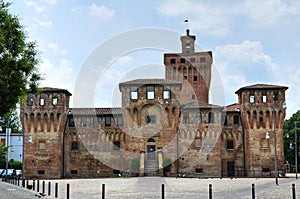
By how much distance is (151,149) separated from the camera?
55.3m

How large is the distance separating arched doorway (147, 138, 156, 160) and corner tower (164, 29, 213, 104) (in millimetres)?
17651

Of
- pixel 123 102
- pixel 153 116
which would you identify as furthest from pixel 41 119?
pixel 153 116

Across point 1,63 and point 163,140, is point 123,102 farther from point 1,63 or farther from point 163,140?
point 1,63

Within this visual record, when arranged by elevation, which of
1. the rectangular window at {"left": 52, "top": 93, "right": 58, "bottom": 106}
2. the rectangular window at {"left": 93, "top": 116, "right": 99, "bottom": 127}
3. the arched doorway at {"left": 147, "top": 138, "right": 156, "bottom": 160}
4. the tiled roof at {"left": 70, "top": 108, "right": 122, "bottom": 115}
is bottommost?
the arched doorway at {"left": 147, "top": 138, "right": 156, "bottom": 160}

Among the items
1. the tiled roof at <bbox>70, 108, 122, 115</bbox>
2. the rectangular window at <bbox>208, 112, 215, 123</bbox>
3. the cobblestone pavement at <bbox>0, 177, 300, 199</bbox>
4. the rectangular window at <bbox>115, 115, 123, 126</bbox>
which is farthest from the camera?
the tiled roof at <bbox>70, 108, 122, 115</bbox>

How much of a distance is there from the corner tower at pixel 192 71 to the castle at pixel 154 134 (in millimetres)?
14549

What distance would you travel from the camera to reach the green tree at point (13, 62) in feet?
59.3

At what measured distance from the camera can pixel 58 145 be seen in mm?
56625

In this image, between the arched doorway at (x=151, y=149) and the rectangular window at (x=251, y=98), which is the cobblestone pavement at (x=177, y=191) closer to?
the arched doorway at (x=151, y=149)

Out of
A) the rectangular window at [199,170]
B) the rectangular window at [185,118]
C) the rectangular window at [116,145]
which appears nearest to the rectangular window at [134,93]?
the rectangular window at [116,145]

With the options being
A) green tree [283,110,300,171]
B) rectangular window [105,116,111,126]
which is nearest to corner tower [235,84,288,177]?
rectangular window [105,116,111,126]

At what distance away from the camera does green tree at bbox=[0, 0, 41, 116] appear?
18062mm

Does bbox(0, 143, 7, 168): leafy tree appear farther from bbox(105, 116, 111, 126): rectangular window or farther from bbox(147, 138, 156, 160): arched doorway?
bbox(147, 138, 156, 160): arched doorway

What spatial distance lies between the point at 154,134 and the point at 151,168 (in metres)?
4.75
